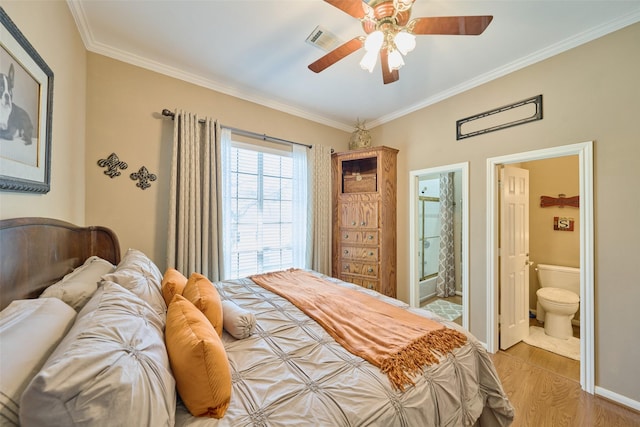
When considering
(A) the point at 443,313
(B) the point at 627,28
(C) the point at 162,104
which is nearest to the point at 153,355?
(C) the point at 162,104

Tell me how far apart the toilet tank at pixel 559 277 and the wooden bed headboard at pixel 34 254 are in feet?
15.7

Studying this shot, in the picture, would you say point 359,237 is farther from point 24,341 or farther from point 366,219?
point 24,341

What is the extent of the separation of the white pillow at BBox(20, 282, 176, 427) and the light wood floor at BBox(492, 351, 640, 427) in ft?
7.49

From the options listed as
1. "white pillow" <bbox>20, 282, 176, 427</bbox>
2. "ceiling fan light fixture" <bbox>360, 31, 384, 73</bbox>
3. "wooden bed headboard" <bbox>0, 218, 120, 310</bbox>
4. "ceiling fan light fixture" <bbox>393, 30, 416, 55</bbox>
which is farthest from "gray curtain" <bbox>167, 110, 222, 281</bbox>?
"ceiling fan light fixture" <bbox>393, 30, 416, 55</bbox>

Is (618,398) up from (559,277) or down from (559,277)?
A: down

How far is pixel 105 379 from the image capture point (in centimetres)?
56

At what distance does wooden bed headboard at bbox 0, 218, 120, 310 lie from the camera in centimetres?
93

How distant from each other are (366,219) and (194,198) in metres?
2.11

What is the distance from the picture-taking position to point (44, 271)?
1.17 meters

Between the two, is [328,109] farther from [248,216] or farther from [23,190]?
[23,190]

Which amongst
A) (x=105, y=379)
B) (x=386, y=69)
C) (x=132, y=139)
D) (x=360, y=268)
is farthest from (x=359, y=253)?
(x=105, y=379)

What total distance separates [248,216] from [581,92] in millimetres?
3350

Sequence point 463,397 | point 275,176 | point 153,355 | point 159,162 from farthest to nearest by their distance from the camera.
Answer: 1. point 275,176
2. point 159,162
3. point 463,397
4. point 153,355

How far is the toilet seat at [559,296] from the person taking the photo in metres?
2.68
